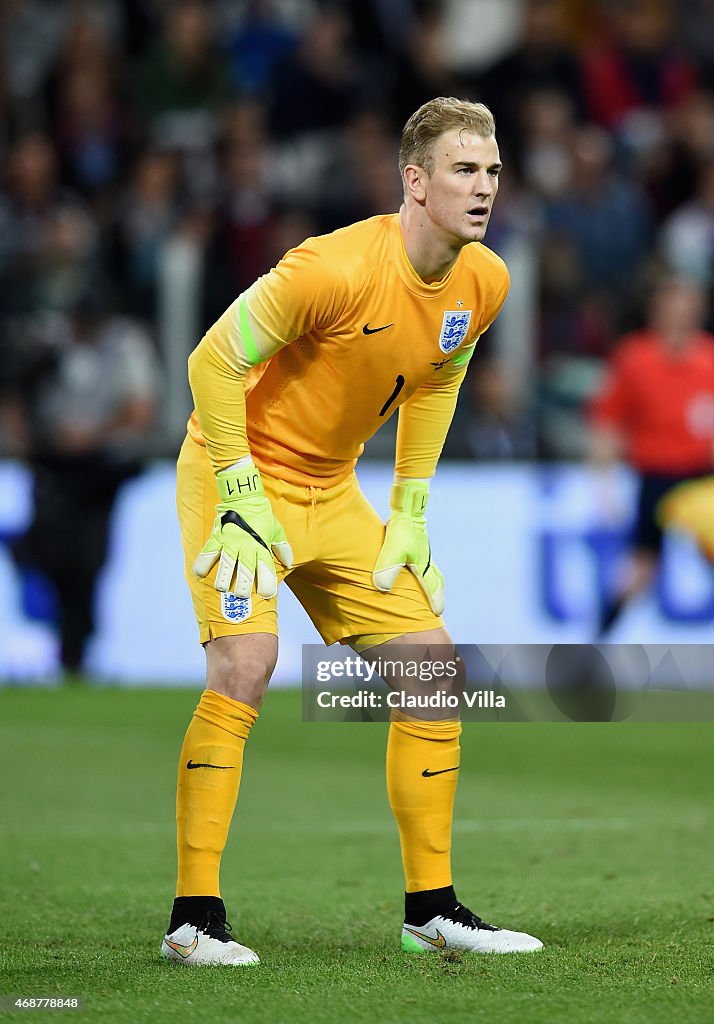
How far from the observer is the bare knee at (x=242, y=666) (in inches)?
174

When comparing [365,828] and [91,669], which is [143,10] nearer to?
[91,669]

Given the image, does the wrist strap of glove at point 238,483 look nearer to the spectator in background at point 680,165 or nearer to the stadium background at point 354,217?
the stadium background at point 354,217

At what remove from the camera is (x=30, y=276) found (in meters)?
11.7

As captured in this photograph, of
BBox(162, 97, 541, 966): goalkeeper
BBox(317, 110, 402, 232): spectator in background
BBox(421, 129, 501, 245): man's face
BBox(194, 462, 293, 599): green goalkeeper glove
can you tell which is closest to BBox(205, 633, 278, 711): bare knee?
BBox(162, 97, 541, 966): goalkeeper

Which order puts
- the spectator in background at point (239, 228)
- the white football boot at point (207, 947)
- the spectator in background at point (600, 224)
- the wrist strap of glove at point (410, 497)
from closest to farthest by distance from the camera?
the white football boot at point (207, 947), the wrist strap of glove at point (410, 497), the spectator in background at point (239, 228), the spectator in background at point (600, 224)

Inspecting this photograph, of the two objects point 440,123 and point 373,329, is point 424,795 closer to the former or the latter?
point 373,329

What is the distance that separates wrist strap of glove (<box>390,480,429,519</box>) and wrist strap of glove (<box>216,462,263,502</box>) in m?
0.64

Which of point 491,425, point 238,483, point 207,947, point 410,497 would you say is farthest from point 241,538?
point 491,425

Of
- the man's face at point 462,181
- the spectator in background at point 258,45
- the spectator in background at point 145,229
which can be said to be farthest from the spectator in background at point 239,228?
the man's face at point 462,181

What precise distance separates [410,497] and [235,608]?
0.81 meters

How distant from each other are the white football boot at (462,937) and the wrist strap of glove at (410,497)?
113cm

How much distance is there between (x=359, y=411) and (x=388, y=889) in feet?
5.41

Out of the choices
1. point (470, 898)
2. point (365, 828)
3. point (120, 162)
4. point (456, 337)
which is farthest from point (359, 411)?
point (120, 162)

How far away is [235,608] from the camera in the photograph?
4.46 meters
